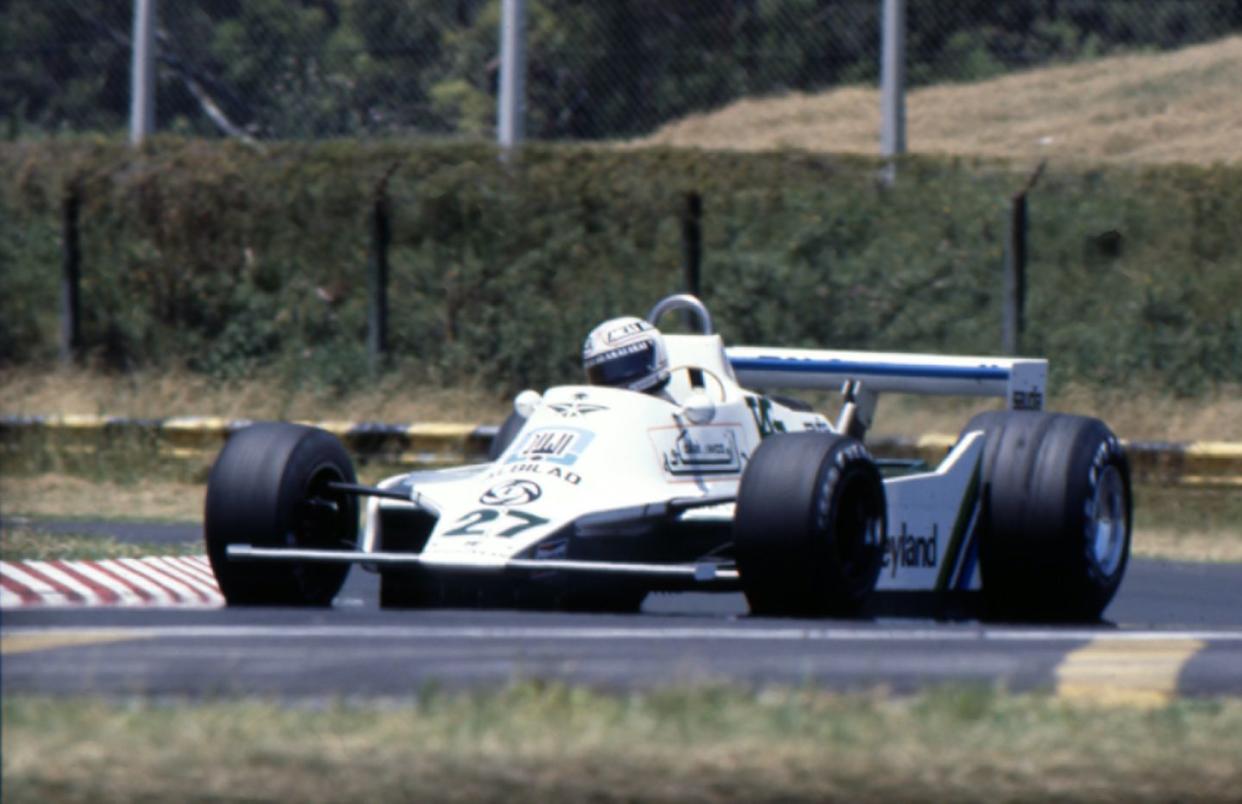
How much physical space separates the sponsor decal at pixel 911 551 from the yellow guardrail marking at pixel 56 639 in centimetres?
340

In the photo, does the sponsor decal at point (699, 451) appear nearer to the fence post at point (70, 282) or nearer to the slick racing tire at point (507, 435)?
the slick racing tire at point (507, 435)

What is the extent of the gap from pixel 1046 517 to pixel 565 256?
1007 centimetres

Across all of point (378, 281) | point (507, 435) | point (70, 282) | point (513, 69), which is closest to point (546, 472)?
point (507, 435)

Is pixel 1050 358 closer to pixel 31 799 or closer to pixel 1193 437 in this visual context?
pixel 1193 437

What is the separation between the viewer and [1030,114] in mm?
27938

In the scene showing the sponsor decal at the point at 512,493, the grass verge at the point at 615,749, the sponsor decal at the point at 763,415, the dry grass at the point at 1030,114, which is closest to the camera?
the grass verge at the point at 615,749

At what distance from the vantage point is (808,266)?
59.9 ft

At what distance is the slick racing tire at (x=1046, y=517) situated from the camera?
8992 millimetres

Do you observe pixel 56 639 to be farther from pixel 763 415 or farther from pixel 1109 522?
pixel 1109 522

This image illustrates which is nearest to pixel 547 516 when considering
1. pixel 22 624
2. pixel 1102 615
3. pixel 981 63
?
pixel 22 624

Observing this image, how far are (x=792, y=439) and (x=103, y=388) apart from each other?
11504mm

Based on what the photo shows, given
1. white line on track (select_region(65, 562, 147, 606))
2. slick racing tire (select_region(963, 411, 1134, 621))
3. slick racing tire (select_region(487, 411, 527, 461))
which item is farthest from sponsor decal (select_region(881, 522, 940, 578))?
white line on track (select_region(65, 562, 147, 606))

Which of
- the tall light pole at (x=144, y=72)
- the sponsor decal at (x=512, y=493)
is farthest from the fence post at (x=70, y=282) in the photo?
the sponsor decal at (x=512, y=493)

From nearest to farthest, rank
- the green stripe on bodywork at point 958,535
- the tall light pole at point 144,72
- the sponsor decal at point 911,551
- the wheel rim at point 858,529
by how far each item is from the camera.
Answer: the wheel rim at point 858,529 → the sponsor decal at point 911,551 → the green stripe on bodywork at point 958,535 → the tall light pole at point 144,72
